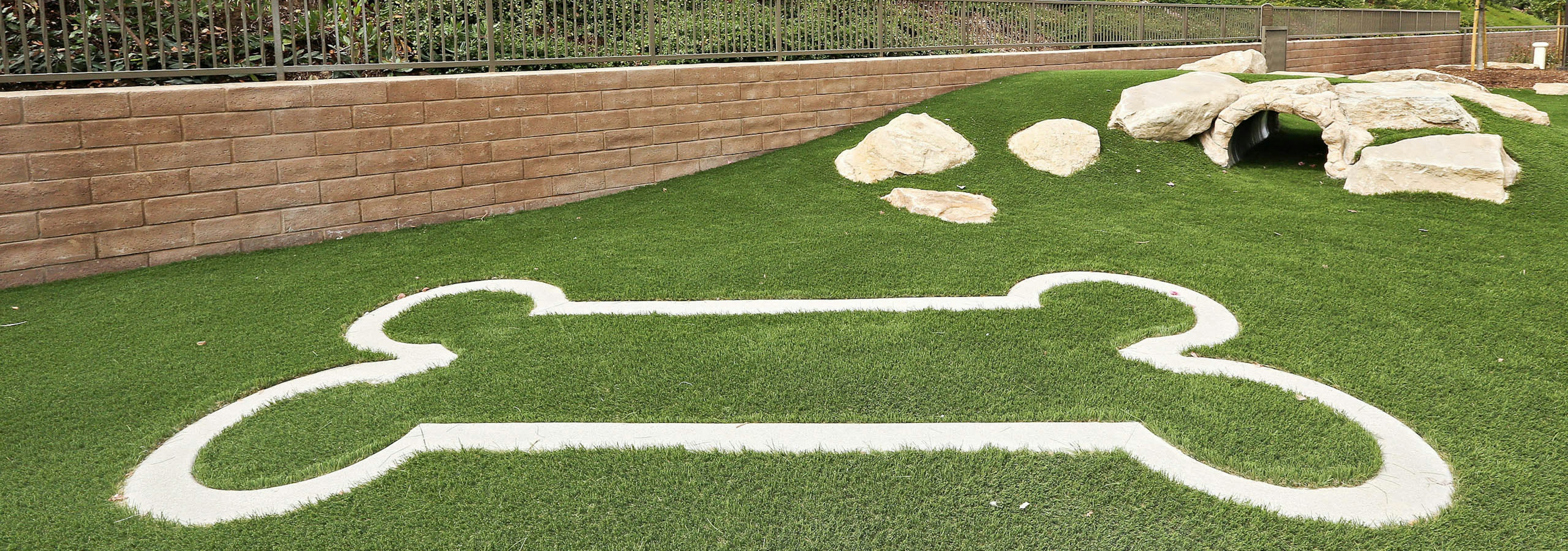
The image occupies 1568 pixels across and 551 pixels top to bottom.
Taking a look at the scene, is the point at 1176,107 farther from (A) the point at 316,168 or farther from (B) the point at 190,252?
(B) the point at 190,252

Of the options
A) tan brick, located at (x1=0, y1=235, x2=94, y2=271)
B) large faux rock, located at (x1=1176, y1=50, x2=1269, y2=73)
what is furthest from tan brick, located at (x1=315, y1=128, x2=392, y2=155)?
large faux rock, located at (x1=1176, y1=50, x2=1269, y2=73)

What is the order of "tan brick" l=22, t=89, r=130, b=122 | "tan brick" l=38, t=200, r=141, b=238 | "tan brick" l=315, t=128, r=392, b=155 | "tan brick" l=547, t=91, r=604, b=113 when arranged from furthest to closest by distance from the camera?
"tan brick" l=547, t=91, r=604, b=113, "tan brick" l=315, t=128, r=392, b=155, "tan brick" l=38, t=200, r=141, b=238, "tan brick" l=22, t=89, r=130, b=122

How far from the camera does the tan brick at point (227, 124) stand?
624 centimetres

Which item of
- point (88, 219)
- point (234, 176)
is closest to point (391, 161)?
point (234, 176)

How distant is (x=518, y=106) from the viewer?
7.68 metres

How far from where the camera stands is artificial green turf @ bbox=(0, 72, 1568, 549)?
298cm

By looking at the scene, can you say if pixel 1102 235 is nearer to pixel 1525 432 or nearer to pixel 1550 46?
pixel 1525 432

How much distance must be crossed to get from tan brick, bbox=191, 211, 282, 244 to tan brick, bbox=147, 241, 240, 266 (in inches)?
1.3

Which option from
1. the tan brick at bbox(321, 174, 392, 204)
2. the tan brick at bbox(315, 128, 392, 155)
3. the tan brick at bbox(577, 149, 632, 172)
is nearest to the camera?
the tan brick at bbox(315, 128, 392, 155)

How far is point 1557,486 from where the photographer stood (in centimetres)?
311

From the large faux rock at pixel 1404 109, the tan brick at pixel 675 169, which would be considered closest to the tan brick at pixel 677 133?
the tan brick at pixel 675 169

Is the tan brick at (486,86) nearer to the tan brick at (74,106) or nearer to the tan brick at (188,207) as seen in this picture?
the tan brick at (188,207)

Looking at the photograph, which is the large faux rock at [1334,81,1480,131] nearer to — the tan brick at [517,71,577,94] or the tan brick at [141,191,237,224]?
the tan brick at [517,71,577,94]

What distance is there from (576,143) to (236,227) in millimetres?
2617
